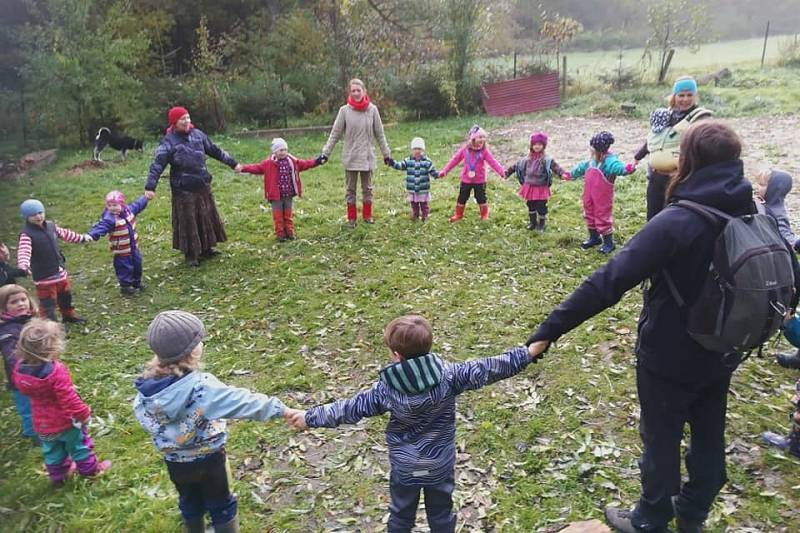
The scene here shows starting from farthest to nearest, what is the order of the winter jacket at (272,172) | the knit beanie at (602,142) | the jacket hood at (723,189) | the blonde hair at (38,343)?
the winter jacket at (272,172) < the knit beanie at (602,142) < the blonde hair at (38,343) < the jacket hood at (723,189)

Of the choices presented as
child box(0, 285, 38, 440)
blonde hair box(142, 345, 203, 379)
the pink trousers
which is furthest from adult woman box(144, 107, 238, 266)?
blonde hair box(142, 345, 203, 379)

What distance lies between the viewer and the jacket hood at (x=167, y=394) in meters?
3.19

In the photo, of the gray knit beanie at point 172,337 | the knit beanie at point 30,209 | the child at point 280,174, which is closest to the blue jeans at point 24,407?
the knit beanie at point 30,209

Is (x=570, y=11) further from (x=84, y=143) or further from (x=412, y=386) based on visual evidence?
(x=412, y=386)

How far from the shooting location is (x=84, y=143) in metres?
17.3

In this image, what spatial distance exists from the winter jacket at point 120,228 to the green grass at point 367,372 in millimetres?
686

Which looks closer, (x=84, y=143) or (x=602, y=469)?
(x=602, y=469)

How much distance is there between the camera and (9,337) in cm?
473

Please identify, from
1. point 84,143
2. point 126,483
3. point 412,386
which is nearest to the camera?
point 412,386

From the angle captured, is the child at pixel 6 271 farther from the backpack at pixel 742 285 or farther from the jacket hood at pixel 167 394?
the backpack at pixel 742 285

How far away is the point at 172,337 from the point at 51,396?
1.64 m

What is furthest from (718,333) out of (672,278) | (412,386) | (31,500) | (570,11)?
(570,11)

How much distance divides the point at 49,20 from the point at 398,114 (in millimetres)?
10298

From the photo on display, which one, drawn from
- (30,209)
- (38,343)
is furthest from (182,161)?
(38,343)
